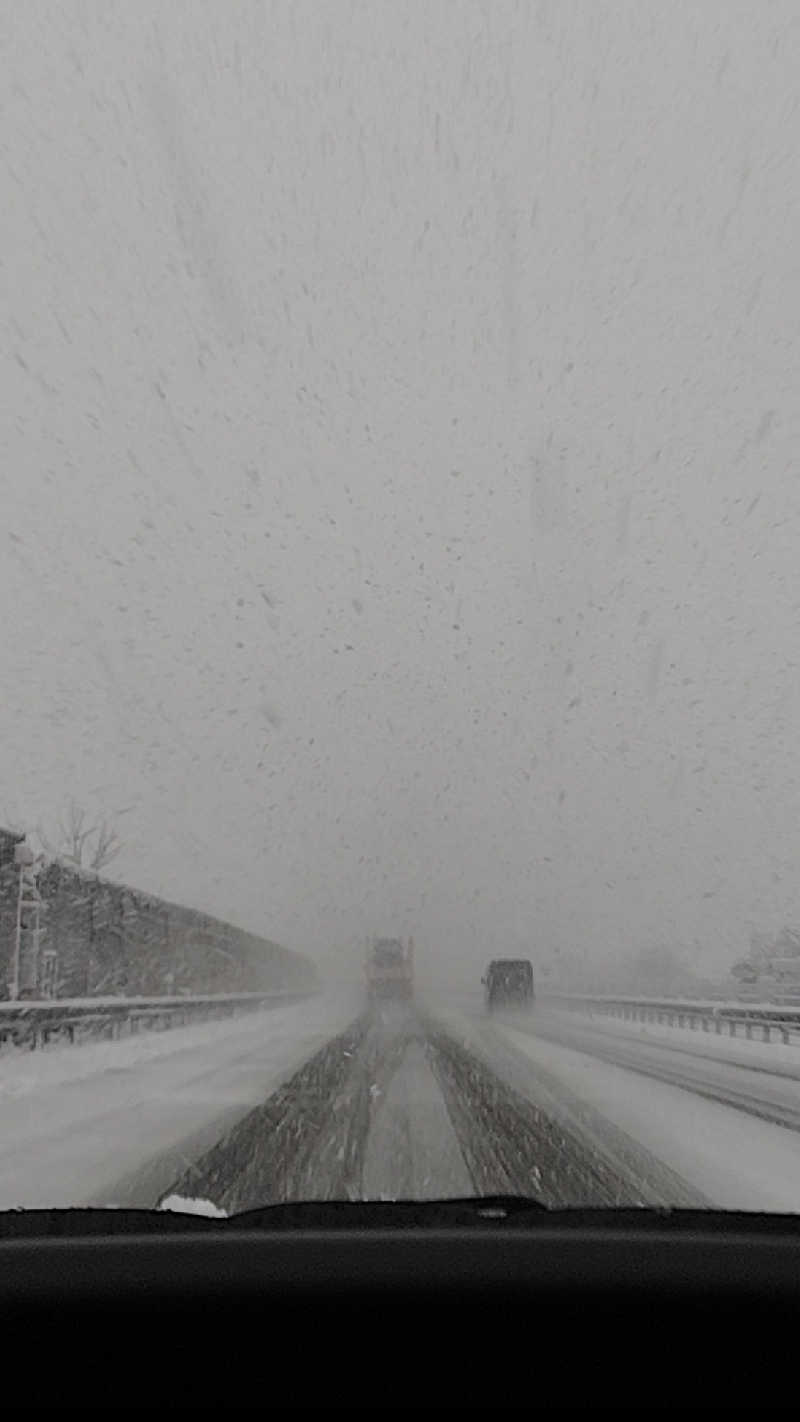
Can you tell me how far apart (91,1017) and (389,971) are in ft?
137

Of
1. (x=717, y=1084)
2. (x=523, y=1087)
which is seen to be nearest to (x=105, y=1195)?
(x=523, y=1087)

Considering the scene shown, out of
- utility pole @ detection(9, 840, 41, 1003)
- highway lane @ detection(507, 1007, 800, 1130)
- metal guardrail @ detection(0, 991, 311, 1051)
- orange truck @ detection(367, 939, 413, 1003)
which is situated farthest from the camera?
orange truck @ detection(367, 939, 413, 1003)

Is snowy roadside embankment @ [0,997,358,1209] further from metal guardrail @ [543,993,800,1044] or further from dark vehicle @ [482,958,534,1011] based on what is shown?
dark vehicle @ [482,958,534,1011]

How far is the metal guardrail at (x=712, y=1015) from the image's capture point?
27016 millimetres

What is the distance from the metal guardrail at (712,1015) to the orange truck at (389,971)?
15.0 metres

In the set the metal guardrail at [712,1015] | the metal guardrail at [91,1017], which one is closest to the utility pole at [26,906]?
the metal guardrail at [91,1017]

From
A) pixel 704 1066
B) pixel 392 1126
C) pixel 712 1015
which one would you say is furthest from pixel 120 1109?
pixel 712 1015

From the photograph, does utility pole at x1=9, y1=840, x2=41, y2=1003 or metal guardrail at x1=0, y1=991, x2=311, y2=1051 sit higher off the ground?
utility pole at x1=9, y1=840, x2=41, y2=1003

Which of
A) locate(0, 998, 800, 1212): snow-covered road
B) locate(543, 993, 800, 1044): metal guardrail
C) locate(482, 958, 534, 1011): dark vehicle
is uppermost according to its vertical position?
locate(482, 958, 534, 1011): dark vehicle

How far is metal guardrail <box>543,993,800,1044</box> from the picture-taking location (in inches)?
1064

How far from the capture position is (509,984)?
48.9 m

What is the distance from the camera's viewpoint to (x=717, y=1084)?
1700cm

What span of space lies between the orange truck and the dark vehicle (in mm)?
11719

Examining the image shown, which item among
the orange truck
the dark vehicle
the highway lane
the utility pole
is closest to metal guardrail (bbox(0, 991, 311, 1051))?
the utility pole
